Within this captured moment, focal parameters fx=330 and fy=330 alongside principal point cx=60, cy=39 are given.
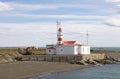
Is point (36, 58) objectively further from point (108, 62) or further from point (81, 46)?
point (108, 62)

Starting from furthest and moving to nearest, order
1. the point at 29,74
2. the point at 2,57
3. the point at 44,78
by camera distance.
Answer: the point at 2,57
the point at 29,74
the point at 44,78

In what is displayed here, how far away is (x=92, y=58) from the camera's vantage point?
240ft

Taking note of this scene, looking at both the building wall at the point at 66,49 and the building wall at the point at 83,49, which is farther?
the building wall at the point at 83,49

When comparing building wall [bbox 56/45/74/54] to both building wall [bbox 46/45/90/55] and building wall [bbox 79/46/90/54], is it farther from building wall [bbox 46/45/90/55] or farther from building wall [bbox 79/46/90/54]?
building wall [bbox 79/46/90/54]

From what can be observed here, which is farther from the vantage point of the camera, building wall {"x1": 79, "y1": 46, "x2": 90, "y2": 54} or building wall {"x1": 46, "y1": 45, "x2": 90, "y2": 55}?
building wall {"x1": 79, "y1": 46, "x2": 90, "y2": 54}

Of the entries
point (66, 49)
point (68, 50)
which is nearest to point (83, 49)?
point (68, 50)

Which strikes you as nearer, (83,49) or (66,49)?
(66,49)

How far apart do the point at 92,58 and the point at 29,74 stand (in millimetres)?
29337

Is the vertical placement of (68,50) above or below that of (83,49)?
below

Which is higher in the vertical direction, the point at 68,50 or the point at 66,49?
the point at 66,49

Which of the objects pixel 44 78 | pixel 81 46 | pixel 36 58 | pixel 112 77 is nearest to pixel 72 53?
pixel 81 46

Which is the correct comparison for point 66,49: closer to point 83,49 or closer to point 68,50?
point 68,50

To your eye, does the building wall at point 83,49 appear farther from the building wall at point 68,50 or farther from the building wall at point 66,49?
the building wall at point 66,49

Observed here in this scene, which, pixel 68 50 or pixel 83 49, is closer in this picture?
pixel 68 50
